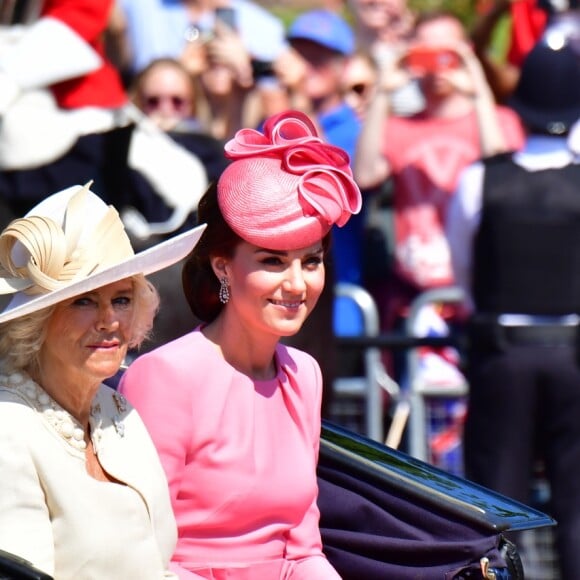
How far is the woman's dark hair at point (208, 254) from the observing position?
3.71m

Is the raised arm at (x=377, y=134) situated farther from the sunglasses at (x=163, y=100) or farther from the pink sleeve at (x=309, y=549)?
the pink sleeve at (x=309, y=549)

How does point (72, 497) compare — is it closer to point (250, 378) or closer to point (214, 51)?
point (250, 378)

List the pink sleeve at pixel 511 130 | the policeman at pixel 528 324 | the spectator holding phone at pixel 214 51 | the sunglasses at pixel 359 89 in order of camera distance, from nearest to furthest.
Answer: the policeman at pixel 528 324
the pink sleeve at pixel 511 130
the spectator holding phone at pixel 214 51
the sunglasses at pixel 359 89

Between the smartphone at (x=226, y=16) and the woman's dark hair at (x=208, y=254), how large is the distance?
3.93 m

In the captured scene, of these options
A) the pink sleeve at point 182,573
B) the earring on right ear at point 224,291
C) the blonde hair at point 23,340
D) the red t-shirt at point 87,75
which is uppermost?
the blonde hair at point 23,340

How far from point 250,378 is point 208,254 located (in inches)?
11.3

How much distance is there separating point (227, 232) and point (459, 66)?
3.60m

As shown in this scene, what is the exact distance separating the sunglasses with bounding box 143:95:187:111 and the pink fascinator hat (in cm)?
328

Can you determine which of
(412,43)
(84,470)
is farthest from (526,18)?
(84,470)

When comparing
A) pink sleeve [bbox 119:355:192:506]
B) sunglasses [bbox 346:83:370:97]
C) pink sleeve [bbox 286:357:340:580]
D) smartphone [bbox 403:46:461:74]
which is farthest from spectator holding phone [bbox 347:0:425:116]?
pink sleeve [bbox 119:355:192:506]

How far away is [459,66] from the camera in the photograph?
23.3 feet

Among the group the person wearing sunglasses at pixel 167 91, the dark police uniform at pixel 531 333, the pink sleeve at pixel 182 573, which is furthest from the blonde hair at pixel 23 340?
the person wearing sunglasses at pixel 167 91

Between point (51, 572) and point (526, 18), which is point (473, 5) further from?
point (51, 572)

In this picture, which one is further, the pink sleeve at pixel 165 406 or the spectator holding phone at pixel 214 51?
the spectator holding phone at pixel 214 51
